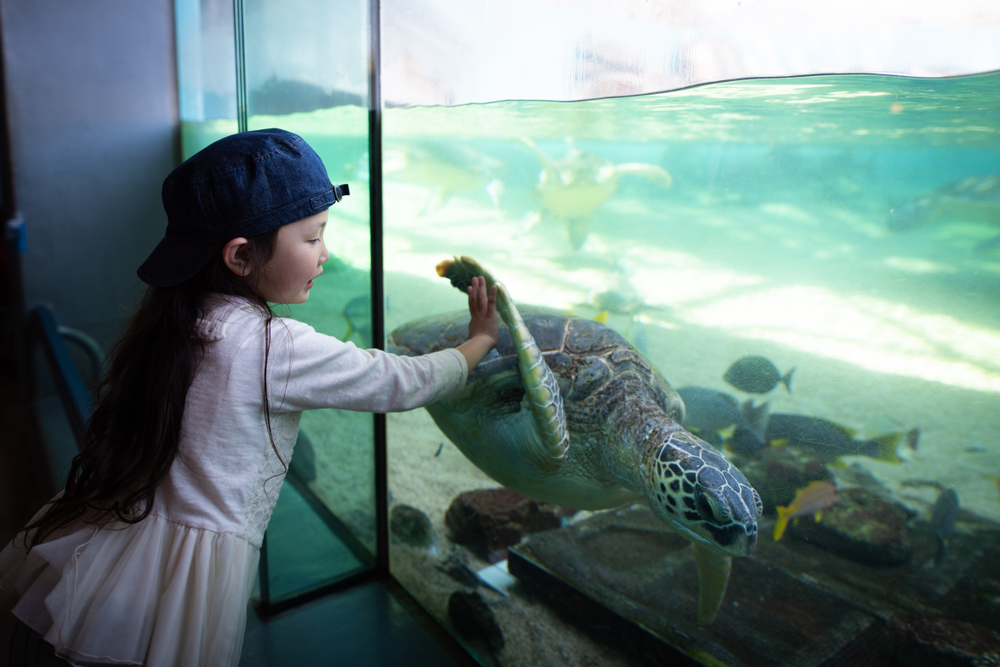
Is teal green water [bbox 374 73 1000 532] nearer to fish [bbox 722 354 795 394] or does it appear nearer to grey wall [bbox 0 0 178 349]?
fish [bbox 722 354 795 394]

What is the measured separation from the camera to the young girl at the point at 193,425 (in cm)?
80

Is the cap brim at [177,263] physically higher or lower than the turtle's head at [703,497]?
higher

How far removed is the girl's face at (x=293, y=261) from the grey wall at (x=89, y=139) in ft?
8.48

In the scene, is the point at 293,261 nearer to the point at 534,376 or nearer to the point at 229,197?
the point at 229,197

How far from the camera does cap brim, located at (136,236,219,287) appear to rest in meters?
0.82

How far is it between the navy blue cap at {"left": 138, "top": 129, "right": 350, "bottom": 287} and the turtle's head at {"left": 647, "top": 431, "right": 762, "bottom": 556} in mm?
750

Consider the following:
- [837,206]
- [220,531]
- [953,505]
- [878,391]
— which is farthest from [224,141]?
[953,505]

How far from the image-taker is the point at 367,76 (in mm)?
1456

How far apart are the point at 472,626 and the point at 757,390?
949 millimetres

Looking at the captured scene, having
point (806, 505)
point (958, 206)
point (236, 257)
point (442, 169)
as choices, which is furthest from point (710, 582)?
point (442, 169)

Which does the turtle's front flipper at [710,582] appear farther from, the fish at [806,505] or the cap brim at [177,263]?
the cap brim at [177,263]

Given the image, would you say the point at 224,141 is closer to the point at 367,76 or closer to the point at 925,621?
the point at 367,76

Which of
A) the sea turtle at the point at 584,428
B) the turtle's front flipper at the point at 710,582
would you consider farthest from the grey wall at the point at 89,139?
the turtle's front flipper at the point at 710,582

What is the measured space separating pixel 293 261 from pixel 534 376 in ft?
1.55
